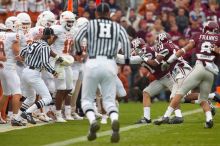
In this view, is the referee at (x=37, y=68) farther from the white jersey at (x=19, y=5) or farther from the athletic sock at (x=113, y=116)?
the white jersey at (x=19, y=5)

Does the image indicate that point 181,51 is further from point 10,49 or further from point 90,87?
point 10,49

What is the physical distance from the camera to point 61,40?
16328mm

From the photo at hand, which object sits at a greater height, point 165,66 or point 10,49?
point 10,49

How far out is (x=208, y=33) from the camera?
45.9ft

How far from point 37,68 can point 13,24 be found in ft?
4.10

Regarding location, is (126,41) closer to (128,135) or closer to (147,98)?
(128,135)

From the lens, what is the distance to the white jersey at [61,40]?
16.2m

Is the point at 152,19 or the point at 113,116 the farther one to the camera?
the point at 152,19

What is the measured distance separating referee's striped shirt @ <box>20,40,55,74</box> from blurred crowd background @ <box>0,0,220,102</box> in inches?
276

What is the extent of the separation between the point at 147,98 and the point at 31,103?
6.84 ft

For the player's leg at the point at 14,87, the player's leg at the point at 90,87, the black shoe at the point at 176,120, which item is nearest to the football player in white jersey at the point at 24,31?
the player's leg at the point at 14,87

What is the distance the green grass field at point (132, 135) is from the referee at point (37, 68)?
0.41 metres

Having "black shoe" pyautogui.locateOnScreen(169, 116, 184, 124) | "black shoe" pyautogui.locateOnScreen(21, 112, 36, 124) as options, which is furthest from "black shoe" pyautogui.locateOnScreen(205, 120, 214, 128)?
"black shoe" pyautogui.locateOnScreen(21, 112, 36, 124)

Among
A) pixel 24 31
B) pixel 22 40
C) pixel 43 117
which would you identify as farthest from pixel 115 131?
pixel 24 31
